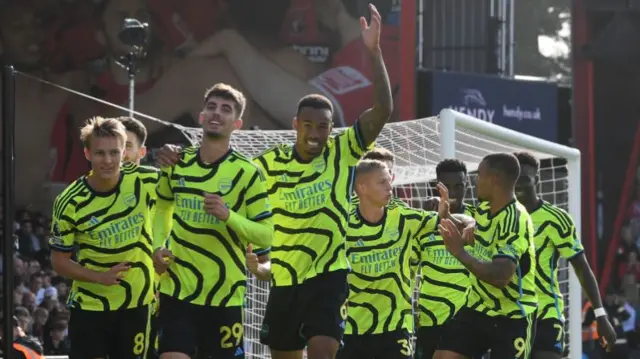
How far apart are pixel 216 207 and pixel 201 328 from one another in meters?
0.80

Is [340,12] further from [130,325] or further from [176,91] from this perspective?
[130,325]

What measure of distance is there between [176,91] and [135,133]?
53.4 feet

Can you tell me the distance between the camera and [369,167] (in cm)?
1000

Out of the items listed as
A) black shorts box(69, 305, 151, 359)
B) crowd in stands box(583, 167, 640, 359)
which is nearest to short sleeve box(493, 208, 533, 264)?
black shorts box(69, 305, 151, 359)

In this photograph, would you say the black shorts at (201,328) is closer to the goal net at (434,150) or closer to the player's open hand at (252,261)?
the player's open hand at (252,261)

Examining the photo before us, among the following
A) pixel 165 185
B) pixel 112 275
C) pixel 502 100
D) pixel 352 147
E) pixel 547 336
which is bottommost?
pixel 547 336

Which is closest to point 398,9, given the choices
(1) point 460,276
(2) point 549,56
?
(1) point 460,276

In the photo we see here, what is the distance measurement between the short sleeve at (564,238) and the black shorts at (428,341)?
4.01 ft

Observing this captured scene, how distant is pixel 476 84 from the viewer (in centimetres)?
2767

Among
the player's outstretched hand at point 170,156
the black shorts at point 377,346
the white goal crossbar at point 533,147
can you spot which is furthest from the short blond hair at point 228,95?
the white goal crossbar at point 533,147

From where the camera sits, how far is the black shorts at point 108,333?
909 cm

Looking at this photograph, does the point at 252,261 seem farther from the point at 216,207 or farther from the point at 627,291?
the point at 627,291

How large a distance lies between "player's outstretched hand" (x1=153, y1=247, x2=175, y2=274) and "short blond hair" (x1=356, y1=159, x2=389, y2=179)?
2178 millimetres

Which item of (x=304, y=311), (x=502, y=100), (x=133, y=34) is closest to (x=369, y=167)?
(x=304, y=311)
